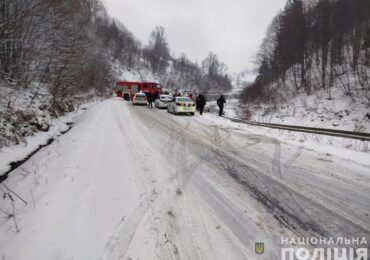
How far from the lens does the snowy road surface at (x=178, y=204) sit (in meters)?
3.19

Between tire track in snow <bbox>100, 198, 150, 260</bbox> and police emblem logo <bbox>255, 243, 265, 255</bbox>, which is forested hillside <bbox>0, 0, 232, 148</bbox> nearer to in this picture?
tire track in snow <bbox>100, 198, 150, 260</bbox>

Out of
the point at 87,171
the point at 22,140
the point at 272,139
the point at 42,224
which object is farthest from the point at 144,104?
the point at 42,224

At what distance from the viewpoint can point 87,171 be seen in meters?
5.91

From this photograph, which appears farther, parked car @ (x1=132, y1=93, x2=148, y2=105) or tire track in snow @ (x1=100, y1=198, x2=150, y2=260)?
parked car @ (x1=132, y1=93, x2=148, y2=105)

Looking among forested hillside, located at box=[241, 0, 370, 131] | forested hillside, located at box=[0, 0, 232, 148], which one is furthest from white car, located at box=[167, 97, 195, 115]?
forested hillside, located at box=[241, 0, 370, 131]

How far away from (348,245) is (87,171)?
5379mm

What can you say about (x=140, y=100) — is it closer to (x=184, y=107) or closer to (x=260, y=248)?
(x=184, y=107)

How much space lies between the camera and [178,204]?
4289 mm

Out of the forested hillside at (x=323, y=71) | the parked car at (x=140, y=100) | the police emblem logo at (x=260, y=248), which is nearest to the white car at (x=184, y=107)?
Result: the forested hillside at (x=323, y=71)

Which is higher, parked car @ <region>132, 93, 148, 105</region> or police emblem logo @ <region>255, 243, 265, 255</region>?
parked car @ <region>132, 93, 148, 105</region>

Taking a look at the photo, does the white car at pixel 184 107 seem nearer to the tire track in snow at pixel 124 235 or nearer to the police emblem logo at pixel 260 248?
the tire track in snow at pixel 124 235

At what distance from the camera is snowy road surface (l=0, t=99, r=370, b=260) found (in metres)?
3.19

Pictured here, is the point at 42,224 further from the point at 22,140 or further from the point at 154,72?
the point at 154,72

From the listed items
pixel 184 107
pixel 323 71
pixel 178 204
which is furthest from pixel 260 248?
pixel 323 71
